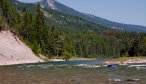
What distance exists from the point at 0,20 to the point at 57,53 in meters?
46.5

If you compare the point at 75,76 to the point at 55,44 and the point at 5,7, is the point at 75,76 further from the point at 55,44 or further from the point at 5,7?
the point at 55,44

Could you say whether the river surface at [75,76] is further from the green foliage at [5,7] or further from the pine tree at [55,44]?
the pine tree at [55,44]

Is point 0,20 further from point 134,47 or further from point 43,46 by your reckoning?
point 134,47

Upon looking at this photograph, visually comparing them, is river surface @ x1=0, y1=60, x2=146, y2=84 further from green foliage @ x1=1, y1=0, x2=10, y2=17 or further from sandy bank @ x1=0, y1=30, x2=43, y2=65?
green foliage @ x1=1, y1=0, x2=10, y2=17

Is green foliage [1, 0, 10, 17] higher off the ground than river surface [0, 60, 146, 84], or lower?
higher

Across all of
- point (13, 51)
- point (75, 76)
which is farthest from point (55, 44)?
point (75, 76)

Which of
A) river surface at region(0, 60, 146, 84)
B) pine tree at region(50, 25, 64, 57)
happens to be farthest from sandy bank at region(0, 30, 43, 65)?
river surface at region(0, 60, 146, 84)

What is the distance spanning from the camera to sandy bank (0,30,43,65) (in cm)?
8968

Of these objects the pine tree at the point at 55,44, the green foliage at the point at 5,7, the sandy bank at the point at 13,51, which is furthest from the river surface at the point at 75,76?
the pine tree at the point at 55,44

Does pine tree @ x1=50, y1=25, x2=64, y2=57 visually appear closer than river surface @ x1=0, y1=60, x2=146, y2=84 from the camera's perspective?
No

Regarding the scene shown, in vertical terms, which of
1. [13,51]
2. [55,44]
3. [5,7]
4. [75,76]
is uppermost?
[5,7]

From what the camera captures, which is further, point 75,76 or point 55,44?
point 55,44

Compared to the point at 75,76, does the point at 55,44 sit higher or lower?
lower

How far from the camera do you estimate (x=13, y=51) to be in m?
94.2
